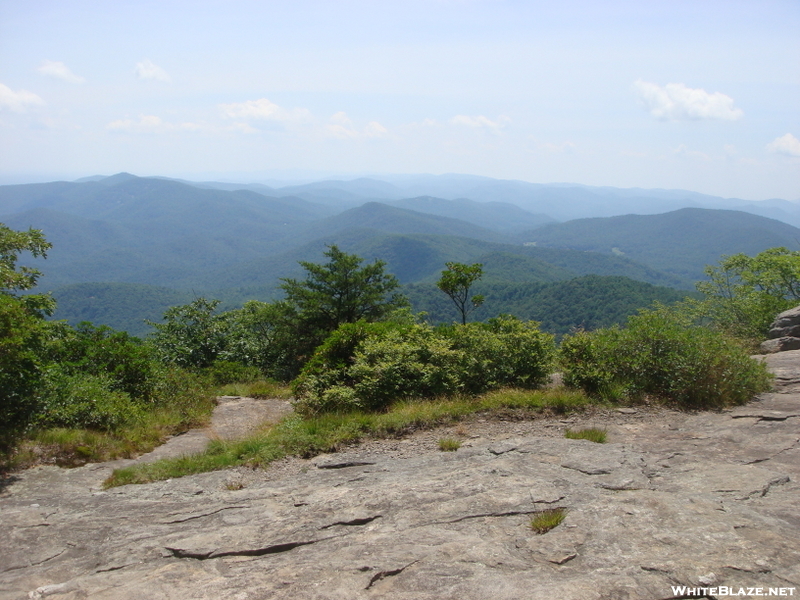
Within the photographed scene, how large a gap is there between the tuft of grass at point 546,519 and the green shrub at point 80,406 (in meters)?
7.43

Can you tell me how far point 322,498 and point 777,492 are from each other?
502 centimetres

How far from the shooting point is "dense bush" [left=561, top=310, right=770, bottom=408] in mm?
8195

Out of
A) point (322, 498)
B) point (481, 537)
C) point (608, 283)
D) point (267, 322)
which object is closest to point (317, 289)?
point (267, 322)

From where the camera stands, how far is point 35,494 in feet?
19.4

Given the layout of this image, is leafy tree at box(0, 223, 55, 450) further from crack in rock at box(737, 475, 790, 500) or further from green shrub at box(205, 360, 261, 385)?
crack in rock at box(737, 475, 790, 500)

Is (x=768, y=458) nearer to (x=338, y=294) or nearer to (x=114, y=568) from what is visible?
(x=114, y=568)

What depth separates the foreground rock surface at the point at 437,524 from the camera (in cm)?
375

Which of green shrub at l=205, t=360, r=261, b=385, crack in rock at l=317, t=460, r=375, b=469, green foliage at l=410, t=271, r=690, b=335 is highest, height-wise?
crack in rock at l=317, t=460, r=375, b=469

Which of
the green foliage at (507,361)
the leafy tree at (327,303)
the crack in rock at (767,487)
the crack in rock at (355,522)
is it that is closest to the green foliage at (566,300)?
the leafy tree at (327,303)

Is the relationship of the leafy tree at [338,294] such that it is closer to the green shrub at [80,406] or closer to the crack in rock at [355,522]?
the green shrub at [80,406]

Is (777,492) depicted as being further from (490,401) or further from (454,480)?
(490,401)

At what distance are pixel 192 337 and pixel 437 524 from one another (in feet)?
54.5

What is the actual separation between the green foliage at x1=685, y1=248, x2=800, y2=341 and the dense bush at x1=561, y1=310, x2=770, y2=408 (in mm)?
7224

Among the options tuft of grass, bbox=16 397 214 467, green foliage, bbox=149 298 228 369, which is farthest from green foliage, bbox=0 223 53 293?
tuft of grass, bbox=16 397 214 467
